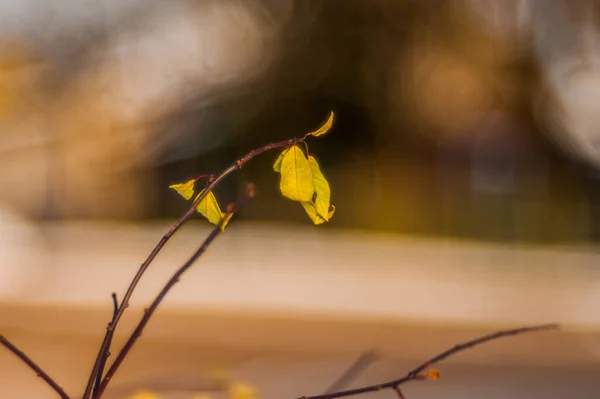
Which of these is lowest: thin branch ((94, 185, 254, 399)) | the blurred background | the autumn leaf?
thin branch ((94, 185, 254, 399))

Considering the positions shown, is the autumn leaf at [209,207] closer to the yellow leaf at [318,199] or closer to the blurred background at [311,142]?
the yellow leaf at [318,199]

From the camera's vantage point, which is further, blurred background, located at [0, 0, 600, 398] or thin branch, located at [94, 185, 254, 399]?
blurred background, located at [0, 0, 600, 398]

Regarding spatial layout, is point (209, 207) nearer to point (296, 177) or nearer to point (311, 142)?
point (296, 177)

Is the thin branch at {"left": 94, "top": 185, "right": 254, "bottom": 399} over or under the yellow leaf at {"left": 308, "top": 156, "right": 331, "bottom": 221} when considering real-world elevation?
under

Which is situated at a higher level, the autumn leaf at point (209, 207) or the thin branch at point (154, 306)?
the autumn leaf at point (209, 207)

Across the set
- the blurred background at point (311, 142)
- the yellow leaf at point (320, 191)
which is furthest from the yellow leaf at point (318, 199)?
the blurred background at point (311, 142)

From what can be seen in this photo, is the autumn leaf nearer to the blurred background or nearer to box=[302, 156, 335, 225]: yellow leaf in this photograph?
box=[302, 156, 335, 225]: yellow leaf

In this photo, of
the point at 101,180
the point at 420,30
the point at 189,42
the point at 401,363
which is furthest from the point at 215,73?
the point at 401,363

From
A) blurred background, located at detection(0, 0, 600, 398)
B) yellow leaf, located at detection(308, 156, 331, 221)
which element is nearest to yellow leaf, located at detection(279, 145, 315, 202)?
yellow leaf, located at detection(308, 156, 331, 221)
